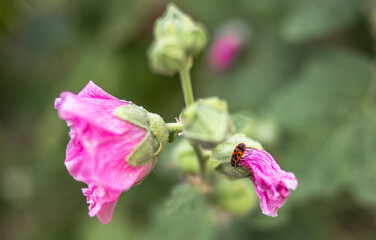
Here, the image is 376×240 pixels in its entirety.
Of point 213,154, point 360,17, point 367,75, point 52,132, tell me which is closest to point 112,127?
point 213,154

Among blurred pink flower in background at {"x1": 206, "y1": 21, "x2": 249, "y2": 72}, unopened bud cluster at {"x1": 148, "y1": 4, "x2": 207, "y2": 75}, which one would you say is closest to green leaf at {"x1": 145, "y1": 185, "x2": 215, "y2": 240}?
unopened bud cluster at {"x1": 148, "y1": 4, "x2": 207, "y2": 75}

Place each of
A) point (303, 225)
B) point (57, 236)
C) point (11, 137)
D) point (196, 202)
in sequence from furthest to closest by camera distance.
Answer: point (11, 137)
point (57, 236)
point (303, 225)
point (196, 202)

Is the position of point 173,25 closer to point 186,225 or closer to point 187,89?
point 187,89

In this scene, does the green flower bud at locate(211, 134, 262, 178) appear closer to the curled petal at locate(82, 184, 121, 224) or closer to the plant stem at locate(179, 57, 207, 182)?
the plant stem at locate(179, 57, 207, 182)

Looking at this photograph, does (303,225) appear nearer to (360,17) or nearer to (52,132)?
(360,17)

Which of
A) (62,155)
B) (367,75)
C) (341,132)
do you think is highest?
(62,155)

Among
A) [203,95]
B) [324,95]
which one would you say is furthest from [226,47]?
[324,95]

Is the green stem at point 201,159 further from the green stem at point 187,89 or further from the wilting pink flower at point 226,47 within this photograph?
the wilting pink flower at point 226,47
